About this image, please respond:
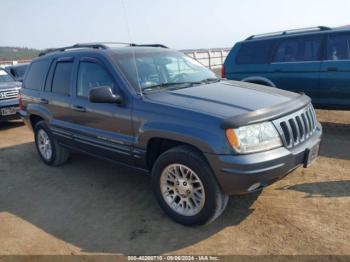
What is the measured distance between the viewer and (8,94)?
943 centimetres

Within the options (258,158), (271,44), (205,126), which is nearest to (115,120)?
(205,126)

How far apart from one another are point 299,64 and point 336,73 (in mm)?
720

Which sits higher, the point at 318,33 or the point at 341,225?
the point at 318,33

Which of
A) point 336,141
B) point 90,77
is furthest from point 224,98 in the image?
point 336,141

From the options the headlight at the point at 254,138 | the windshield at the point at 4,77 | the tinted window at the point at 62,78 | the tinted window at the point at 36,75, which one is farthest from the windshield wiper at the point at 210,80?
the windshield at the point at 4,77

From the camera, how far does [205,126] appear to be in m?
3.31

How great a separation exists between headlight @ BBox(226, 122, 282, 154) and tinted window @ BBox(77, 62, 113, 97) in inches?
69.9

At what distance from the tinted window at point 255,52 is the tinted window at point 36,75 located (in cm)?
411

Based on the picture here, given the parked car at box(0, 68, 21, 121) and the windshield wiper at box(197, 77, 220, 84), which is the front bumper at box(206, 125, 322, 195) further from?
A: the parked car at box(0, 68, 21, 121)

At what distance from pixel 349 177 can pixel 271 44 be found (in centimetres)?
373

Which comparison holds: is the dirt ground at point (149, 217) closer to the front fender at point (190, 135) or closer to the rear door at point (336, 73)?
the front fender at point (190, 135)

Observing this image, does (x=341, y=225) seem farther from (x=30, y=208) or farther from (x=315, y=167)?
(x=30, y=208)

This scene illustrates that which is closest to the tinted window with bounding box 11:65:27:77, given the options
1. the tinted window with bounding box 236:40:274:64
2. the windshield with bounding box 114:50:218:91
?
the tinted window with bounding box 236:40:274:64

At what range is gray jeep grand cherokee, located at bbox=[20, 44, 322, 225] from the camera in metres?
3.26
